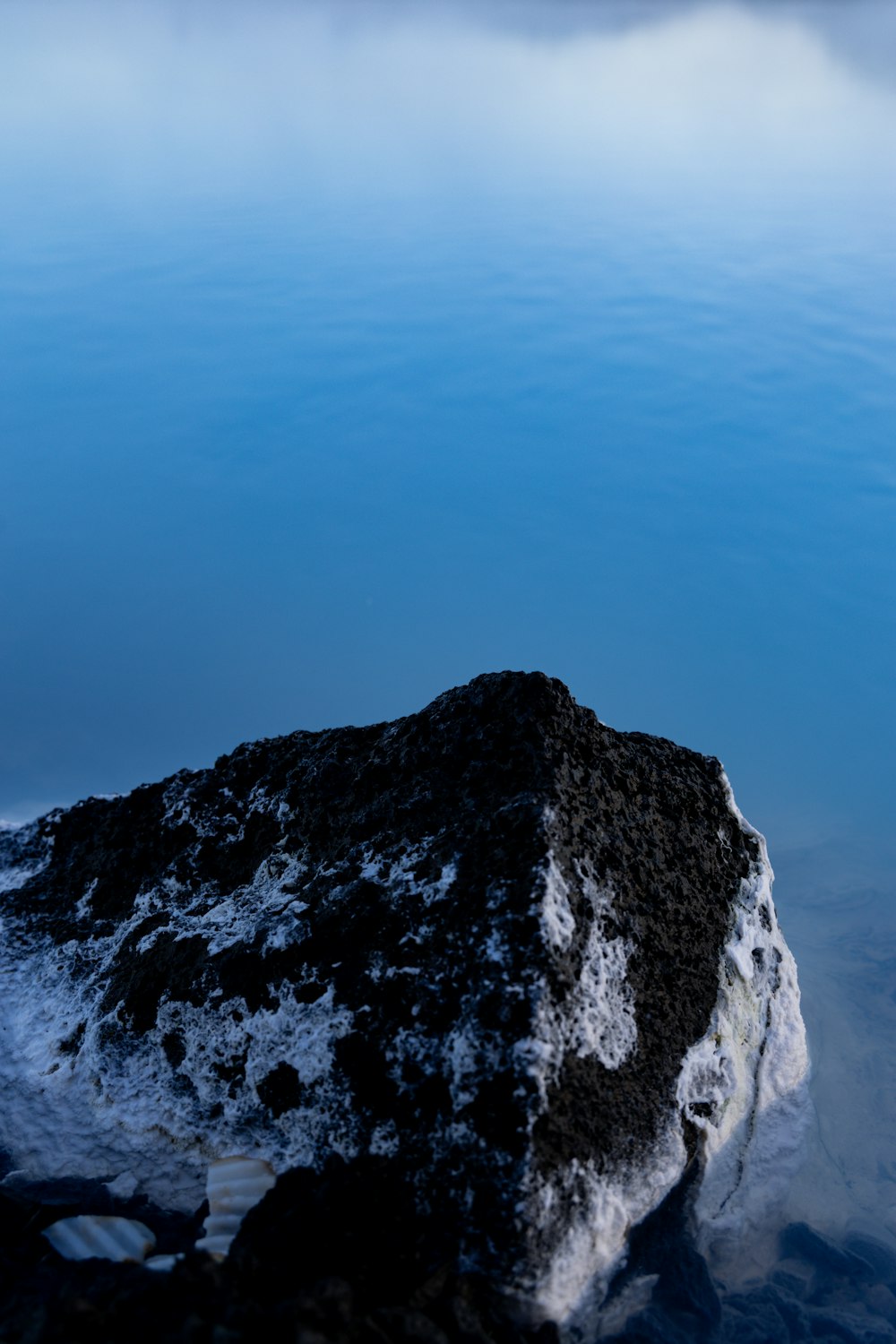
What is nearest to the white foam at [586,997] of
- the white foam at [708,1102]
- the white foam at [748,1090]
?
the white foam at [708,1102]

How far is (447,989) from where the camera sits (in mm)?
2061

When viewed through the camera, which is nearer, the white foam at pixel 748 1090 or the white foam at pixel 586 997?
the white foam at pixel 586 997

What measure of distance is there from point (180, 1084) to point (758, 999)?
51.1 inches

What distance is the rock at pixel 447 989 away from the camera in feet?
6.51

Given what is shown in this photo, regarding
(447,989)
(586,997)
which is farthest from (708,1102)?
(447,989)

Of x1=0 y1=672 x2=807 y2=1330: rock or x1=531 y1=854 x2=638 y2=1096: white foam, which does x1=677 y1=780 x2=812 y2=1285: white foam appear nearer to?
x1=0 y1=672 x2=807 y2=1330: rock

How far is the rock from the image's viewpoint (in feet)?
6.51

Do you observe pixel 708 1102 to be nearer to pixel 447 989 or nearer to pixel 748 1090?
pixel 748 1090

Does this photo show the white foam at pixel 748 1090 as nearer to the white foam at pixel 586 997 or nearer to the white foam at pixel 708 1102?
the white foam at pixel 708 1102

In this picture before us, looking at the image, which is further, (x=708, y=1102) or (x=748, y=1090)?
(x=748, y=1090)

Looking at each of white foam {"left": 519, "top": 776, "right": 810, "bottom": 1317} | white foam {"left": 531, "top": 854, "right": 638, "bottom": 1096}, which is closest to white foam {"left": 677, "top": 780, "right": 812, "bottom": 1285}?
white foam {"left": 519, "top": 776, "right": 810, "bottom": 1317}

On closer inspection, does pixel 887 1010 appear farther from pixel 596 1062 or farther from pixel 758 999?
pixel 596 1062

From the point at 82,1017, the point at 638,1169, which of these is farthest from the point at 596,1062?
the point at 82,1017

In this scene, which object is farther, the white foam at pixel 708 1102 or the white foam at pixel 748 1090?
the white foam at pixel 748 1090
